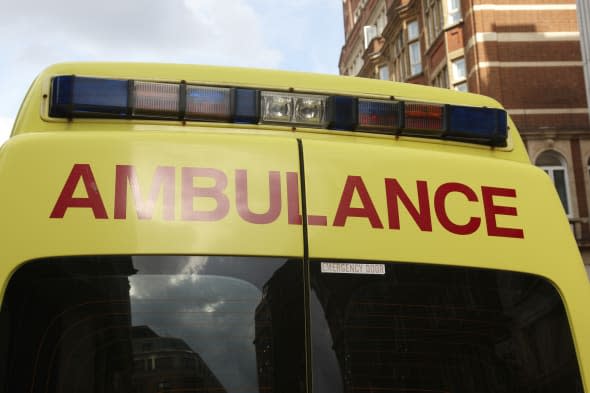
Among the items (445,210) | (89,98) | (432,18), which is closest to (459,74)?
(432,18)

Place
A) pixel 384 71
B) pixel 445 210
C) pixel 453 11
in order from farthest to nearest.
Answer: pixel 384 71
pixel 453 11
pixel 445 210

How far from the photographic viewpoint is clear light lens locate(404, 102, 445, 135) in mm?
3092

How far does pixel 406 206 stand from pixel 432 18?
99.3 feet

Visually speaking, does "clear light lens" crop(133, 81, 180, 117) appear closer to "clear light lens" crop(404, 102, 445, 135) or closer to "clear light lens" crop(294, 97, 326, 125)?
"clear light lens" crop(294, 97, 326, 125)

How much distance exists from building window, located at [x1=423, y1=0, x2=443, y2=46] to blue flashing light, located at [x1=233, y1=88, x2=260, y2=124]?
1121 inches

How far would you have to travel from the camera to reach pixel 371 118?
3.05m

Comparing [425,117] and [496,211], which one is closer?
[496,211]

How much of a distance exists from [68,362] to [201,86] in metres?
1.05

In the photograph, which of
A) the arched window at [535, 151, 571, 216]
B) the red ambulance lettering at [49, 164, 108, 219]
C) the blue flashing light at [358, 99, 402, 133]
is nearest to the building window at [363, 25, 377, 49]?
the arched window at [535, 151, 571, 216]

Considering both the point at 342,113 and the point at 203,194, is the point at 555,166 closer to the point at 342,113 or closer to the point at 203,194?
the point at 342,113

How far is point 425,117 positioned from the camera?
311 centimetres

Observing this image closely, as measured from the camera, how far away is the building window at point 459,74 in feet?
95.3

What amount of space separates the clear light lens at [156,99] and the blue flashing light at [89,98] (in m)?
0.04

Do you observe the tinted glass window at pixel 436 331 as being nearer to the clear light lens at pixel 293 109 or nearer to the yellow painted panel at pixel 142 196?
the yellow painted panel at pixel 142 196
